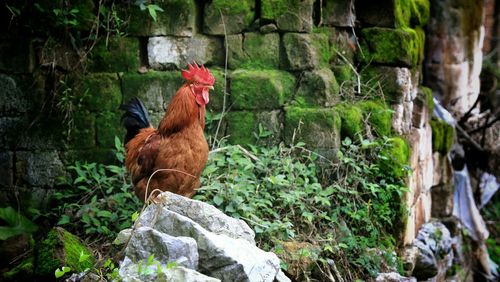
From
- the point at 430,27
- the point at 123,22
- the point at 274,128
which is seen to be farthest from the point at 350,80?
the point at 430,27

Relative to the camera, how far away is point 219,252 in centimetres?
440

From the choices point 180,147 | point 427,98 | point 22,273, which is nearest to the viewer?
point 22,273

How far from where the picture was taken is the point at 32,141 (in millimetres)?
6539

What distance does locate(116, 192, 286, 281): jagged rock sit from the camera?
4.36 m

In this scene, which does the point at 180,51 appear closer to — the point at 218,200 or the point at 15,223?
the point at 218,200

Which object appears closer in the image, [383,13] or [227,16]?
[227,16]

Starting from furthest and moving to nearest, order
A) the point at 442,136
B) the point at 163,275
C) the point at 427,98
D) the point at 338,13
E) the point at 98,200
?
the point at 442,136 → the point at 427,98 → the point at 338,13 → the point at 98,200 → the point at 163,275

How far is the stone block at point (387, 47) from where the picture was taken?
681 cm

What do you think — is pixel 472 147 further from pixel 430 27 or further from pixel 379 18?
pixel 379 18

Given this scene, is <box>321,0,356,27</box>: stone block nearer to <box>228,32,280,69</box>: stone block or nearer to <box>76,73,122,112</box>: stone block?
<box>228,32,280,69</box>: stone block

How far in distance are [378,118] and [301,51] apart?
90cm

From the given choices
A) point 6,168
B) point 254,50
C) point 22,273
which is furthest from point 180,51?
point 22,273

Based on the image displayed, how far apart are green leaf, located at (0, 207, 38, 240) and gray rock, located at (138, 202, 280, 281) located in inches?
71.6

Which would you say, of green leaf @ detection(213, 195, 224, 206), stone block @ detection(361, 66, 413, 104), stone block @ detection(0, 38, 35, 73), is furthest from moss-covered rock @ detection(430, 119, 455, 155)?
stone block @ detection(0, 38, 35, 73)
